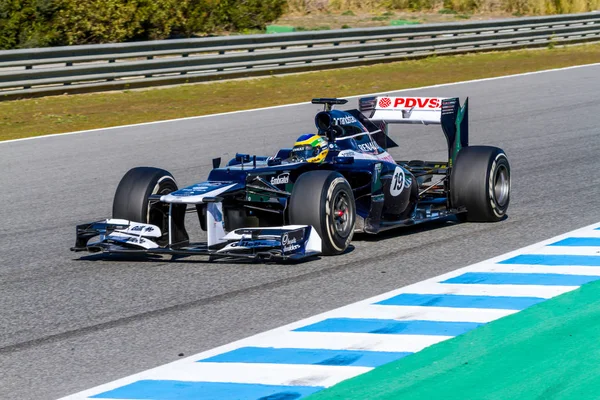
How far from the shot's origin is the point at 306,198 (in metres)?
7.91

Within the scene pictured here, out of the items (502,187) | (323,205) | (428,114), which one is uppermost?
(428,114)

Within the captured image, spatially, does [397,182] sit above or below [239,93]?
below

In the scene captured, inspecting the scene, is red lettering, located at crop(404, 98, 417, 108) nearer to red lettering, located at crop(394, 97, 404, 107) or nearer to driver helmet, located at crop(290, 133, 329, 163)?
red lettering, located at crop(394, 97, 404, 107)

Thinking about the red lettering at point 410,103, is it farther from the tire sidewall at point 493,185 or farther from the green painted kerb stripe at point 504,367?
the green painted kerb stripe at point 504,367

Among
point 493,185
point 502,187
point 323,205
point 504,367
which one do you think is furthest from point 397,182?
point 504,367

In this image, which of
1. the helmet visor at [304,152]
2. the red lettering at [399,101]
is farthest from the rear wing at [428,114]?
the helmet visor at [304,152]

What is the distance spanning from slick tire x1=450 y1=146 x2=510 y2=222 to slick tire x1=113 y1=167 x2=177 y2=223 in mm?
2696

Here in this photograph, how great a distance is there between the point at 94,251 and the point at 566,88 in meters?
15.3

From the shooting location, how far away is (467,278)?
7469mm

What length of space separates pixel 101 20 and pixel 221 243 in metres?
20.7

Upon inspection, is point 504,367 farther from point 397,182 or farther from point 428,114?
point 428,114

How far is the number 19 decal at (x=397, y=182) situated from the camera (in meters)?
8.97

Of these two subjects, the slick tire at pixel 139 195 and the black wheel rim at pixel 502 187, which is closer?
the slick tire at pixel 139 195

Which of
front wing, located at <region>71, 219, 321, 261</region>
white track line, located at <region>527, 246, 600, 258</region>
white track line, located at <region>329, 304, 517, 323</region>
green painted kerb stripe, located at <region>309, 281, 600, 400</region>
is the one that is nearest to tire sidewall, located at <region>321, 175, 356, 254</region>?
front wing, located at <region>71, 219, 321, 261</region>
